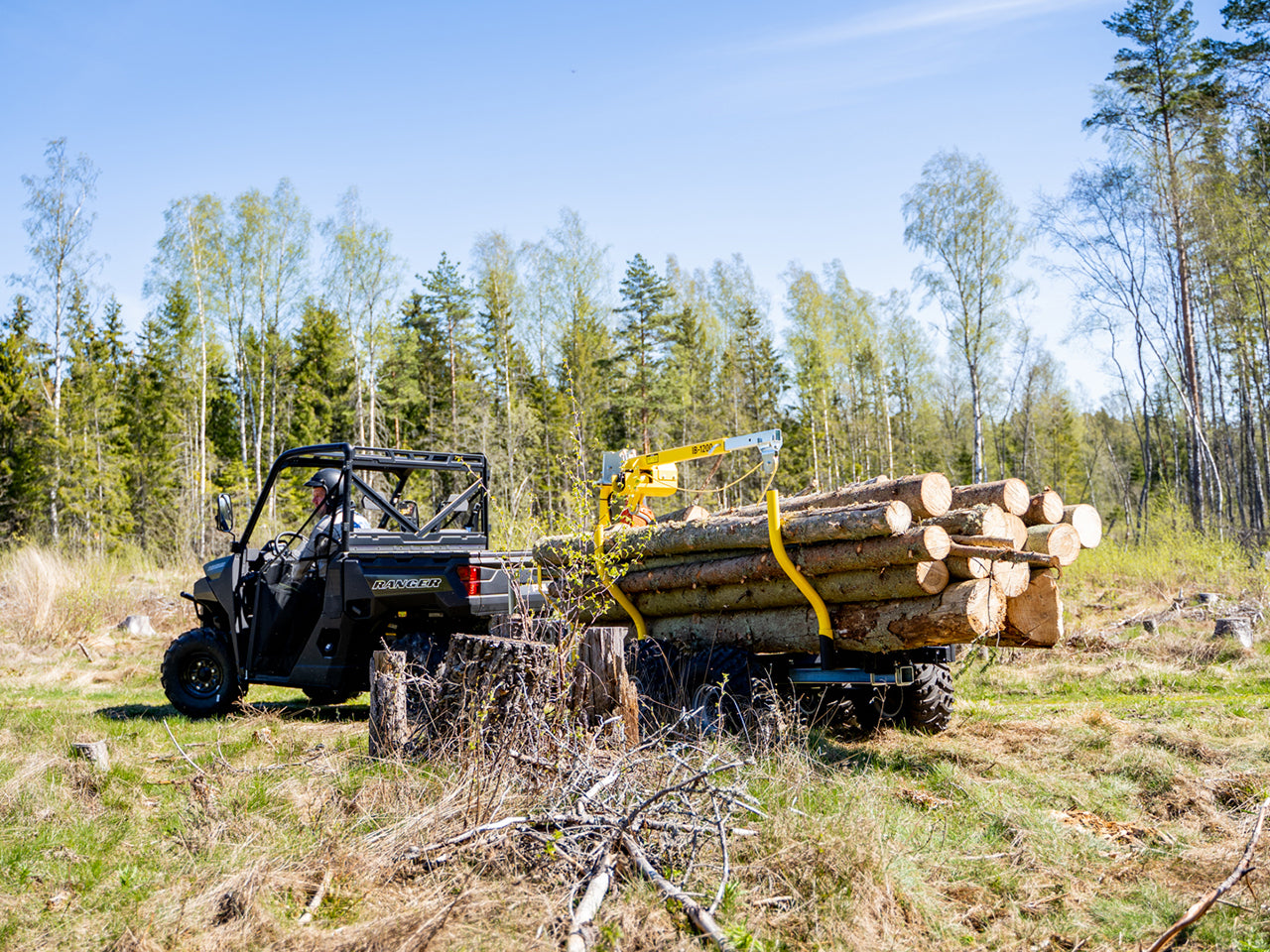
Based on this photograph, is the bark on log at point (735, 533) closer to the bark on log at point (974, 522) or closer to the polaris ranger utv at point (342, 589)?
the bark on log at point (974, 522)

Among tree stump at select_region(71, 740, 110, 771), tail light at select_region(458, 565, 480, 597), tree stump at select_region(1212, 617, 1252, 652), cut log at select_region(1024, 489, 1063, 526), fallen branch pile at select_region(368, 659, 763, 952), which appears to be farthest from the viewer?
tree stump at select_region(1212, 617, 1252, 652)

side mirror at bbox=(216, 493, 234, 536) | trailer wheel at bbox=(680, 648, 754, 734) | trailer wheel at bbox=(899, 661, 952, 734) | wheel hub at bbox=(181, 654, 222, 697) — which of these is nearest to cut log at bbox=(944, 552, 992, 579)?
trailer wheel at bbox=(899, 661, 952, 734)

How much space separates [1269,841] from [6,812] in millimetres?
5576

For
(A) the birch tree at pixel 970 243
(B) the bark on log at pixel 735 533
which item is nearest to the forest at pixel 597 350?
(A) the birch tree at pixel 970 243

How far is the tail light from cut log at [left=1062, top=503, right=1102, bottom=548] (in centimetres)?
410

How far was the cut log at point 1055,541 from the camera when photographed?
549 centimetres

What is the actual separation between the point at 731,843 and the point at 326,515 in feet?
16.5

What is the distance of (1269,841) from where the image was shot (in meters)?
3.78

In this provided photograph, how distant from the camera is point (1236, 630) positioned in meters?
9.40

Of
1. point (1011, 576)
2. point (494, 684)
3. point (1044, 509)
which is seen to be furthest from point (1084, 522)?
point (494, 684)

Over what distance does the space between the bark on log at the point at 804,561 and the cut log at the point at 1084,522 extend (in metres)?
1.29

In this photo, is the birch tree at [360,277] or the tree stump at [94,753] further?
the birch tree at [360,277]

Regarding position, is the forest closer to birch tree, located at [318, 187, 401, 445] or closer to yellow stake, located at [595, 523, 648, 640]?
birch tree, located at [318, 187, 401, 445]

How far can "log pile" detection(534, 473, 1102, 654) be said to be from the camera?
5.14 meters
